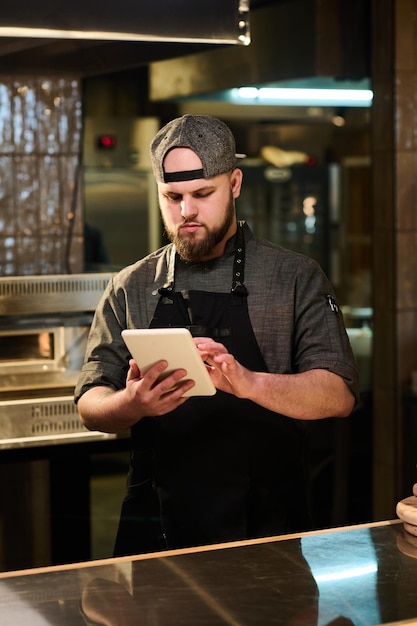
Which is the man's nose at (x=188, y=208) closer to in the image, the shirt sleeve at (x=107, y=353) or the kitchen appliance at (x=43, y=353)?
the shirt sleeve at (x=107, y=353)

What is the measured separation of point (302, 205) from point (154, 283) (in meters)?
1.85

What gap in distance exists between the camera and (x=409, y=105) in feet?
13.3

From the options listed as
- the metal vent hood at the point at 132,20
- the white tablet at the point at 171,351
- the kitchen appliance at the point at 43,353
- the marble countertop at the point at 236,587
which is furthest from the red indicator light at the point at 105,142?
the marble countertop at the point at 236,587

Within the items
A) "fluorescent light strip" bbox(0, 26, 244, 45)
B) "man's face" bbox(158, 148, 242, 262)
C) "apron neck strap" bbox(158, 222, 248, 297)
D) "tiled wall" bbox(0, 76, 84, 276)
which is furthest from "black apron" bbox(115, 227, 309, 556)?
"tiled wall" bbox(0, 76, 84, 276)

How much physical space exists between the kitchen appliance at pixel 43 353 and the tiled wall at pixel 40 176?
321mm

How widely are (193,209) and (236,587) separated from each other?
38.8 inches

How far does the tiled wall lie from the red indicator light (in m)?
0.10

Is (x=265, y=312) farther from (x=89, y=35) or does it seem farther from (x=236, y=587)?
(x=236, y=587)

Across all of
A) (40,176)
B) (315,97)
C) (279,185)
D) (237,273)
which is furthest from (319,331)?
(315,97)

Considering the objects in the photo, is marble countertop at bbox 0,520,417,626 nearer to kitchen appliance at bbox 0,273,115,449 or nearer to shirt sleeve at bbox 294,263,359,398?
shirt sleeve at bbox 294,263,359,398

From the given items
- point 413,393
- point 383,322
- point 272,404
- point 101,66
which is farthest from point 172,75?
point 272,404

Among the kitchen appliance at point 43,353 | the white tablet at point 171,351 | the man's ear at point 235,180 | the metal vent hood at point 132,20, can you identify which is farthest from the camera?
the kitchen appliance at point 43,353

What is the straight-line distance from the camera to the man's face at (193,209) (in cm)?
236

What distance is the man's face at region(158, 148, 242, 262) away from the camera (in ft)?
7.74
